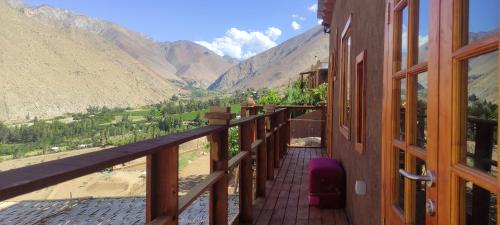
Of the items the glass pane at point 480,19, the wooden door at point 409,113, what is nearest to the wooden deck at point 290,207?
the wooden door at point 409,113

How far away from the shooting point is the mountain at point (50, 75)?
79.9m

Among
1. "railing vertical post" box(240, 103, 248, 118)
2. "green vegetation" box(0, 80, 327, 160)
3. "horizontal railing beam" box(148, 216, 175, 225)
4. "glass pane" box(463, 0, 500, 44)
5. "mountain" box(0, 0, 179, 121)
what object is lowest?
"green vegetation" box(0, 80, 327, 160)

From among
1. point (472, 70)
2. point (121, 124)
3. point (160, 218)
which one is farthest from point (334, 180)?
point (121, 124)

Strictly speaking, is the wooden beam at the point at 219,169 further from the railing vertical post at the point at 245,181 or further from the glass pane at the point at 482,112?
the glass pane at the point at 482,112

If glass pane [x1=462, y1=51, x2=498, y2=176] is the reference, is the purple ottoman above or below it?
below

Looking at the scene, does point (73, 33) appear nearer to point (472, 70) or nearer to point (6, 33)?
point (6, 33)

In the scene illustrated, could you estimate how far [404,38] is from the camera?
73.2 inches

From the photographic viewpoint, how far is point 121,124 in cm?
8219

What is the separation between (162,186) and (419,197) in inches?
40.8

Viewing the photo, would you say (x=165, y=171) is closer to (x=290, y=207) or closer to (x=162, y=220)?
(x=162, y=220)

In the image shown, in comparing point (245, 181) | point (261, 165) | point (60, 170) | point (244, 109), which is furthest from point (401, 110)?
point (244, 109)

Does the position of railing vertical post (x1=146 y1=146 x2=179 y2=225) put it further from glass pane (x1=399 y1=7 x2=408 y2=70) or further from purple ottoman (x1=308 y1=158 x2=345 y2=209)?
purple ottoman (x1=308 y1=158 x2=345 y2=209)

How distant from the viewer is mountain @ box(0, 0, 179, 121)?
79875 millimetres

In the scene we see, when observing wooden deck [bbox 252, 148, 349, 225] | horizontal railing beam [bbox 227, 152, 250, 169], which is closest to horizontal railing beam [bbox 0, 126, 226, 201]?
horizontal railing beam [bbox 227, 152, 250, 169]
